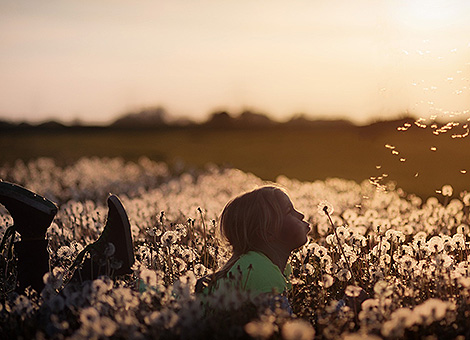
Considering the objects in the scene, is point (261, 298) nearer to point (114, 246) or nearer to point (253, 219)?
point (253, 219)

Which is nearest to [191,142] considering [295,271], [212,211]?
[212,211]

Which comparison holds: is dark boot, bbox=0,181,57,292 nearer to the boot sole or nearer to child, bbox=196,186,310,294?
the boot sole

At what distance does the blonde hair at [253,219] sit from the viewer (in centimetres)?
477

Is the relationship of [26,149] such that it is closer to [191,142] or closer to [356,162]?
[191,142]

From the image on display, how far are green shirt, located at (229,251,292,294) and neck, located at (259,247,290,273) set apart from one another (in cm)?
5

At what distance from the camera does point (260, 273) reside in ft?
15.0

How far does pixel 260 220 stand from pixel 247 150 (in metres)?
32.5

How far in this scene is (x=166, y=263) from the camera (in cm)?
583

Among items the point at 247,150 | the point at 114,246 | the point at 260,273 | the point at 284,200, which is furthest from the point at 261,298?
the point at 247,150

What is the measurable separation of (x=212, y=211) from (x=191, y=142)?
105ft

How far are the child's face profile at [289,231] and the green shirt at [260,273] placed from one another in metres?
0.21

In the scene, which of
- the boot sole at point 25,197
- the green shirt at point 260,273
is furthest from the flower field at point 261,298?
the boot sole at point 25,197

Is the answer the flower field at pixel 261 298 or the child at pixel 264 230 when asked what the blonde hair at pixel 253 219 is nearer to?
the child at pixel 264 230

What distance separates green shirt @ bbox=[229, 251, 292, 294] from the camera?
4.57 metres
